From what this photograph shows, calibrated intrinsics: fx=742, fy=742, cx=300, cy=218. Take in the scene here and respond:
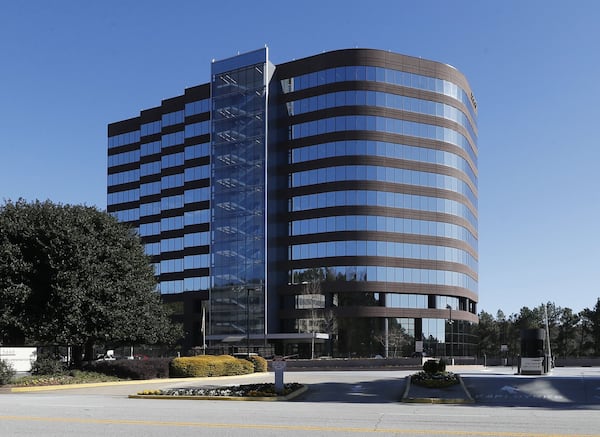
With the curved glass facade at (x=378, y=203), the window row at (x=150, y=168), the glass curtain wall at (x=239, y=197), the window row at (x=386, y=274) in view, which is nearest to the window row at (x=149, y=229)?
the window row at (x=150, y=168)

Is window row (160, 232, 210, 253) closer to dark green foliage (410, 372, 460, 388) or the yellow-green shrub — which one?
the yellow-green shrub

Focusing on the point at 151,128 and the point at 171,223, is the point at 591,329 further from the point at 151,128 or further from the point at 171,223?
the point at 151,128

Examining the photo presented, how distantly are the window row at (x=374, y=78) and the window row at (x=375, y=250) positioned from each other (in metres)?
20.7

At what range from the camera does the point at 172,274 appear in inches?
4614

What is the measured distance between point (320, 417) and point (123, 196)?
117 metres

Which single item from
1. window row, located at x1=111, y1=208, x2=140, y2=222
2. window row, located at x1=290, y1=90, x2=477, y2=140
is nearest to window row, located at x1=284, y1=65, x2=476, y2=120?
window row, located at x1=290, y1=90, x2=477, y2=140

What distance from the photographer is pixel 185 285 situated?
11206 cm

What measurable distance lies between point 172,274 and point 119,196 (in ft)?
74.2

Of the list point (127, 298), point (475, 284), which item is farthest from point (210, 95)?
point (127, 298)

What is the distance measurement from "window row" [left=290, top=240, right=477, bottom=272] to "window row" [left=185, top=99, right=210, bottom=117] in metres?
27.7

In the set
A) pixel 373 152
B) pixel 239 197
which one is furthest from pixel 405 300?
pixel 239 197

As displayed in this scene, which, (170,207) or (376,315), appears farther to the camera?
(170,207)

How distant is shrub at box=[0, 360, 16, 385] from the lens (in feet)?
109

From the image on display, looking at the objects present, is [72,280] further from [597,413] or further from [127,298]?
[597,413]
